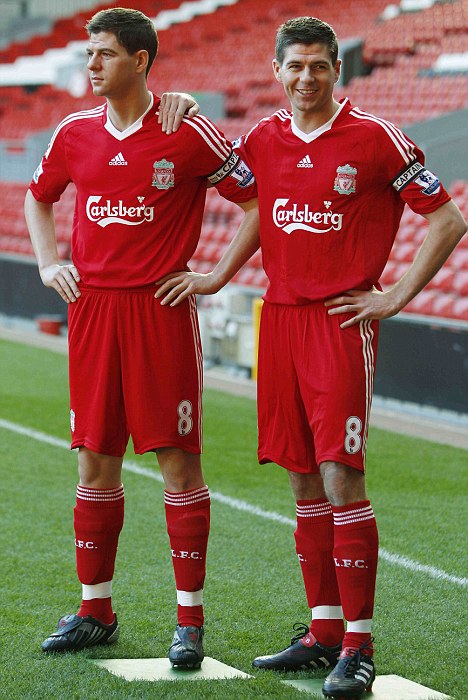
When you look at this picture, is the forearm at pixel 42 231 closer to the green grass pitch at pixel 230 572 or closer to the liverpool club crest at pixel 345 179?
the liverpool club crest at pixel 345 179

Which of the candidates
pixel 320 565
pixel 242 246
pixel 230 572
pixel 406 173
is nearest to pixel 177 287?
pixel 242 246

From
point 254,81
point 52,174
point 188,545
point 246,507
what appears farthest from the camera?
point 254,81

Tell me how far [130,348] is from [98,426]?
26 cm

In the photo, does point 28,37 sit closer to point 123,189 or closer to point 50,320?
point 50,320

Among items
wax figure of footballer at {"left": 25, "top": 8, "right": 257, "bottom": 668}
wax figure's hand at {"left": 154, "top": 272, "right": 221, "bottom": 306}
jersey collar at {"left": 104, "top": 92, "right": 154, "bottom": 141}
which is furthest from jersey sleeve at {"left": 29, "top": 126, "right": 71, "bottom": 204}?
wax figure's hand at {"left": 154, "top": 272, "right": 221, "bottom": 306}

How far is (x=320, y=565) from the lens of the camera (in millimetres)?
3344

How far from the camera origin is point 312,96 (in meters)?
3.15

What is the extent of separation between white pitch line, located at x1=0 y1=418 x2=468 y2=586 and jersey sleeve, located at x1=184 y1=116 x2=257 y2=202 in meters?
1.91

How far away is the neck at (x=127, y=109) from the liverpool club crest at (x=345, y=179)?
643 millimetres

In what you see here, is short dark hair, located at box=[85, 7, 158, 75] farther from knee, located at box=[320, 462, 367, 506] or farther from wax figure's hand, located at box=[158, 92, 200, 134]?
knee, located at box=[320, 462, 367, 506]

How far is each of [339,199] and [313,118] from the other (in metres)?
0.25

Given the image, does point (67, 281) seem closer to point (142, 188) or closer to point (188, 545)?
point (142, 188)

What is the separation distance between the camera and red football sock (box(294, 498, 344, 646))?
3.35m

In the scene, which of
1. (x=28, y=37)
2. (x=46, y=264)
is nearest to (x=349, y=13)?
(x=28, y=37)
